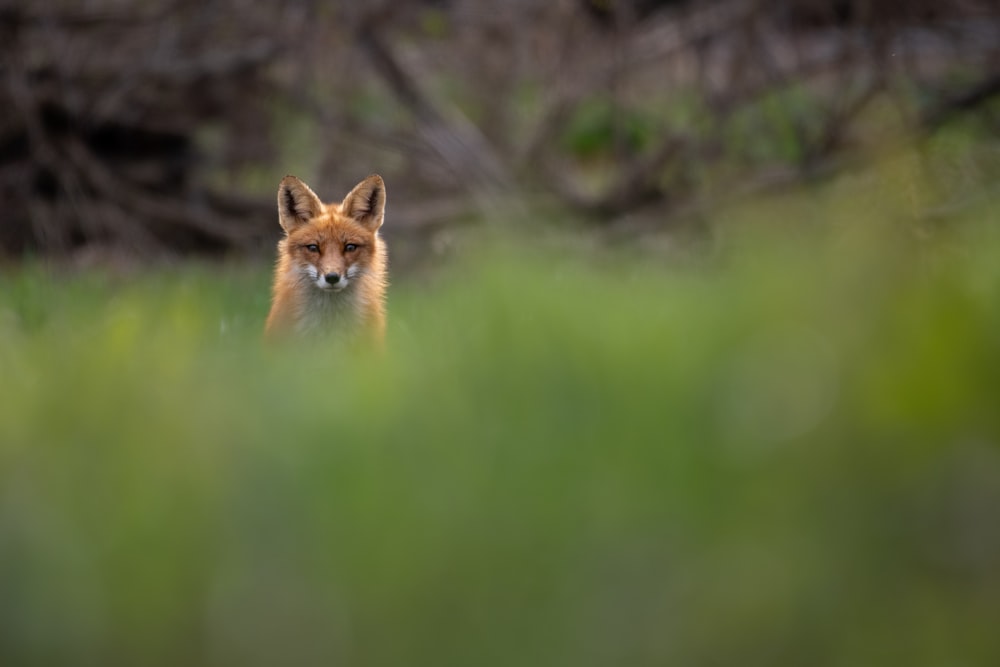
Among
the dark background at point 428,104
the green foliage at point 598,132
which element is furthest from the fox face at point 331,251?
the green foliage at point 598,132

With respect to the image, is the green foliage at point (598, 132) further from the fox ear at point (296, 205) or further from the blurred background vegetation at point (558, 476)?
the blurred background vegetation at point (558, 476)

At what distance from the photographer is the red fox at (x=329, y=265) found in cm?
665

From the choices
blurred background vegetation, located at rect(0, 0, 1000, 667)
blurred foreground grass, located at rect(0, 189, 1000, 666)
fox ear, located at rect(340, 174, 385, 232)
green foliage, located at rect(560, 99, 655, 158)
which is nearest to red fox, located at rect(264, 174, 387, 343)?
fox ear, located at rect(340, 174, 385, 232)

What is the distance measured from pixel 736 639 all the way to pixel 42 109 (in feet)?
40.2

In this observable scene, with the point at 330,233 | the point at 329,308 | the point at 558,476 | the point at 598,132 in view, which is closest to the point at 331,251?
the point at 330,233

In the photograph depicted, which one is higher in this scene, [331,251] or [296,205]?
[296,205]

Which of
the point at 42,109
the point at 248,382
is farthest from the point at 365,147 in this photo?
the point at 248,382

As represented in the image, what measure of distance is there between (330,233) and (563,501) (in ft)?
15.4

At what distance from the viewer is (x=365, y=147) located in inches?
567

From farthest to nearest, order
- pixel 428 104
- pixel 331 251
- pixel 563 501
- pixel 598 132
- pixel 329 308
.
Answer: pixel 598 132 → pixel 428 104 → pixel 331 251 → pixel 329 308 → pixel 563 501

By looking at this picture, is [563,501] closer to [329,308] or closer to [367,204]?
[329,308]

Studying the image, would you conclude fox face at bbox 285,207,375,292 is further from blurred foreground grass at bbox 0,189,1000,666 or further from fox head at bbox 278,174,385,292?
blurred foreground grass at bbox 0,189,1000,666

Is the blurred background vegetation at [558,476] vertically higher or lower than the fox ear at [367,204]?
lower

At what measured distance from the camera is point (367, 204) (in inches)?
300
